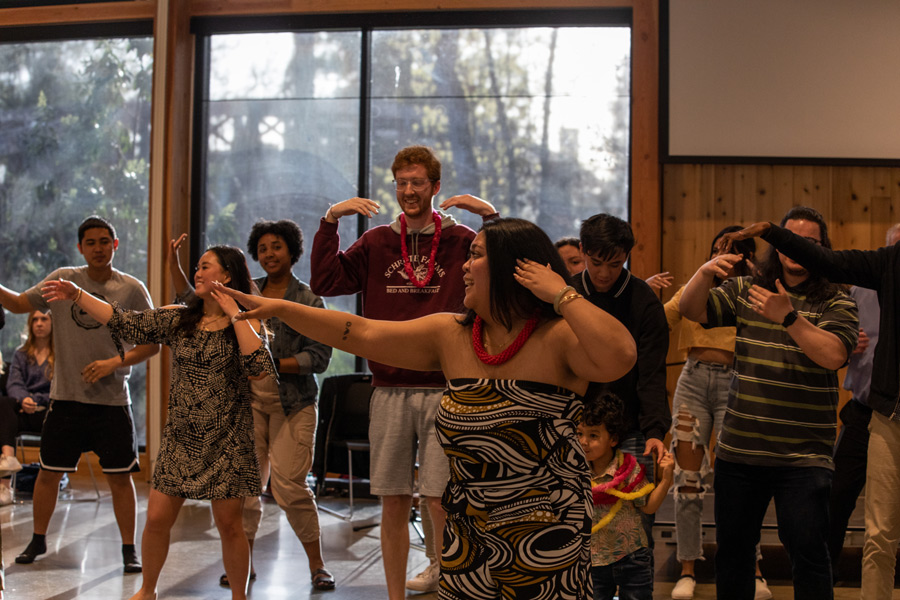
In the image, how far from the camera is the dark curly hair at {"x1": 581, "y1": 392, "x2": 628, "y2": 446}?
2824 millimetres

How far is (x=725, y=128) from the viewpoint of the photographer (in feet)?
19.2

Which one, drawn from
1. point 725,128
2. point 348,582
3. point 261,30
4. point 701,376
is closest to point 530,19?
point 725,128

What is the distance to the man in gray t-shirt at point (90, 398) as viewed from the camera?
4.22m

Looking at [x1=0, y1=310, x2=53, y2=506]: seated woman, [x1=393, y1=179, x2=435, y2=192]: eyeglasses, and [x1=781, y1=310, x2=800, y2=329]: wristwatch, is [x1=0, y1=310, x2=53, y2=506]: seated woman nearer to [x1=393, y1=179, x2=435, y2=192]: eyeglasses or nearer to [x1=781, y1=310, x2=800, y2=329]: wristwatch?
[x1=393, y1=179, x2=435, y2=192]: eyeglasses

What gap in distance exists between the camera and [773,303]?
100 inches

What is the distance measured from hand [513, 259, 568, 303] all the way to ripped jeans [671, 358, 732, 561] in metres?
2.26

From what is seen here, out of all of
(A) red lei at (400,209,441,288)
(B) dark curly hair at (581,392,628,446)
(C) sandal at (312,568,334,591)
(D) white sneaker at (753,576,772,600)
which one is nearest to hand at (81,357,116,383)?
(C) sandal at (312,568,334,591)

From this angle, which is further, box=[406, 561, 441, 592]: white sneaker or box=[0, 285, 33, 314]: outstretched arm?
box=[0, 285, 33, 314]: outstretched arm

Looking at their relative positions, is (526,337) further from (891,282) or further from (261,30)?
(261,30)

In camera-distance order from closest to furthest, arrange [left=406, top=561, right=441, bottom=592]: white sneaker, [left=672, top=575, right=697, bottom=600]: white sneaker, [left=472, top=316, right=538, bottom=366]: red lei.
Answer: [left=472, top=316, right=538, bottom=366]: red lei → [left=672, top=575, right=697, bottom=600]: white sneaker → [left=406, top=561, right=441, bottom=592]: white sneaker

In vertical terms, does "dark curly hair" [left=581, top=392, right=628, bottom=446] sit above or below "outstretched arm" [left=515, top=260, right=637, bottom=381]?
below

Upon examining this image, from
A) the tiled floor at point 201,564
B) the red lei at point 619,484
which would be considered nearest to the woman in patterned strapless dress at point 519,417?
the red lei at point 619,484

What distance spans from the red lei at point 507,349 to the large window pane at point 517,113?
458 cm

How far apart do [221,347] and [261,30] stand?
13.6ft
